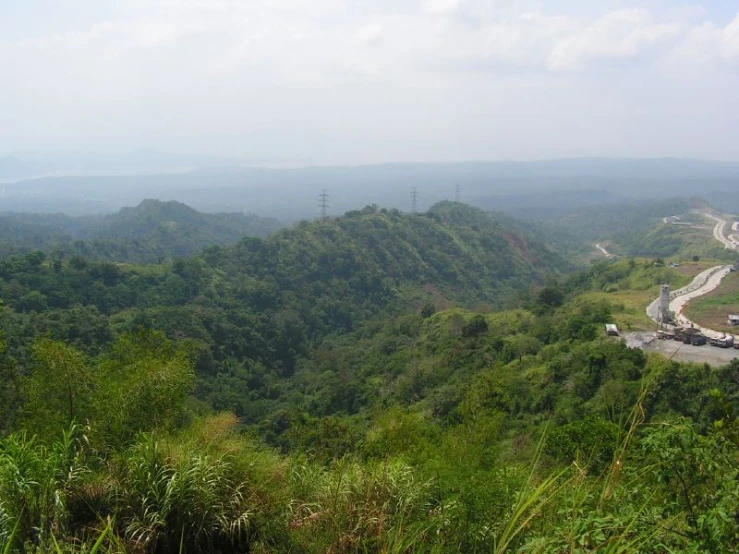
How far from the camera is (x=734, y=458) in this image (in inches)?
143

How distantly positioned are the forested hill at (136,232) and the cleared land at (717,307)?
196ft

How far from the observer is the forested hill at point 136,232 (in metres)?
74.8

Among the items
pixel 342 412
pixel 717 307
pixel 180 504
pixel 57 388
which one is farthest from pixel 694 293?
pixel 180 504

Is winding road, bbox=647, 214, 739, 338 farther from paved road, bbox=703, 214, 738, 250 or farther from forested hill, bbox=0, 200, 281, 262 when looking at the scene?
forested hill, bbox=0, 200, 281, 262

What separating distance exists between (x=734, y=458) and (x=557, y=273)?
8145 cm

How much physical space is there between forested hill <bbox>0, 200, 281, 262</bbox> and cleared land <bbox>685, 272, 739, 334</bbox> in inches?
2354

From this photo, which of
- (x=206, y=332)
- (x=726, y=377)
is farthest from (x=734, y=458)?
(x=206, y=332)

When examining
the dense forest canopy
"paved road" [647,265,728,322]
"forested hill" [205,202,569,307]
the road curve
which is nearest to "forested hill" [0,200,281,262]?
"forested hill" [205,202,569,307]

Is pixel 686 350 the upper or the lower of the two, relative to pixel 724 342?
lower

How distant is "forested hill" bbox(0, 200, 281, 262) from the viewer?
2943 inches

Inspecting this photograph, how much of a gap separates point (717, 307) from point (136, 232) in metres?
96.3

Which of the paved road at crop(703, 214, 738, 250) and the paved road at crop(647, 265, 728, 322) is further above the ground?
the paved road at crop(647, 265, 728, 322)

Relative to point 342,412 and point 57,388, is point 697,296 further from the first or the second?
point 57,388

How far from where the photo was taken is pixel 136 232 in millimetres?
100312
